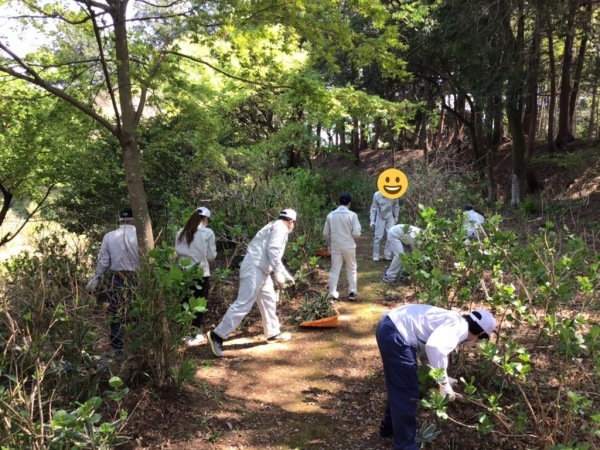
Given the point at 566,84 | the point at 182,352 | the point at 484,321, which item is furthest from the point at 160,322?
the point at 566,84

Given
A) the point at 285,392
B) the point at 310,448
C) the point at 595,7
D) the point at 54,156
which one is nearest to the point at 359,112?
the point at 285,392

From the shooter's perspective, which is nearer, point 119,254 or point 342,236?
point 119,254

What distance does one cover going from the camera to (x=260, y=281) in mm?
4926

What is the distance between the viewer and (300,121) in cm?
1469

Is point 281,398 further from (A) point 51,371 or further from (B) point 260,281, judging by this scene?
(A) point 51,371

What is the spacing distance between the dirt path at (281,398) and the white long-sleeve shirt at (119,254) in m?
1.19

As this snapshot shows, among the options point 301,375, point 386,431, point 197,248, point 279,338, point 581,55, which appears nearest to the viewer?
point 386,431

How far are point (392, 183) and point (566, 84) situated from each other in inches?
373

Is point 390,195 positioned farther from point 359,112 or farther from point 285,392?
point 285,392

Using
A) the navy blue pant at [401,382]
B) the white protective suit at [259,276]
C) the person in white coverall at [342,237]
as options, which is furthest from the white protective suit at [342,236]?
the navy blue pant at [401,382]

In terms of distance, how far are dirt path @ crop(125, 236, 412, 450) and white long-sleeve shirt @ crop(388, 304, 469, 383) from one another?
0.98m

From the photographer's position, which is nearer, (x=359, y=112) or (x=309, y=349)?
(x=309, y=349)

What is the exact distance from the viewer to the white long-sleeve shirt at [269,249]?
16.0 feet

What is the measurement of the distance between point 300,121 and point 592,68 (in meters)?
8.29
